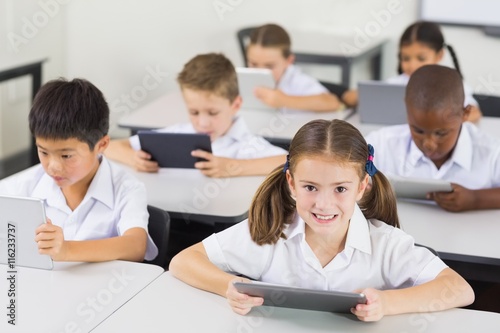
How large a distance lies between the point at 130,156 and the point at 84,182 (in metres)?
0.65

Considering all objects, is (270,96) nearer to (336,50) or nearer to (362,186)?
(336,50)

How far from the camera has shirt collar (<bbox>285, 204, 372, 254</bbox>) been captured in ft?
6.49

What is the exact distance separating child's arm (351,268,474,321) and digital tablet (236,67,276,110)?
6.42 ft

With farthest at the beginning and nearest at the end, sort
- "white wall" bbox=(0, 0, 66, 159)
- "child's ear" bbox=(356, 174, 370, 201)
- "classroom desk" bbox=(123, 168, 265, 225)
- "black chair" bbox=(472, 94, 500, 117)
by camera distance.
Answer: "white wall" bbox=(0, 0, 66, 159) → "black chair" bbox=(472, 94, 500, 117) → "classroom desk" bbox=(123, 168, 265, 225) → "child's ear" bbox=(356, 174, 370, 201)

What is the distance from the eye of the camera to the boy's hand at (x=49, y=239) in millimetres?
2039

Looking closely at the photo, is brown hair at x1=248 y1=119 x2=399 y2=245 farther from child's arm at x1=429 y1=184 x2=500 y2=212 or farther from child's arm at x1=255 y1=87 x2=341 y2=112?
child's arm at x1=255 y1=87 x2=341 y2=112

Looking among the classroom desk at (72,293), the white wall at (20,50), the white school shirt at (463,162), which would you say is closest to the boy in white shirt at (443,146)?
the white school shirt at (463,162)

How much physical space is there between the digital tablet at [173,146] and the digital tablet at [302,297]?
1076mm

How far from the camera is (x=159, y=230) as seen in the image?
2357 millimetres

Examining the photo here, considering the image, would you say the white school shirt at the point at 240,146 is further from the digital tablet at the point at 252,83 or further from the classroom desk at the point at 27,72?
the classroom desk at the point at 27,72

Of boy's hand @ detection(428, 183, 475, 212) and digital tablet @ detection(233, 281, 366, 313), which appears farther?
boy's hand @ detection(428, 183, 475, 212)

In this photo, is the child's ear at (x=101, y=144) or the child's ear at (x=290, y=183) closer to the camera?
the child's ear at (x=290, y=183)

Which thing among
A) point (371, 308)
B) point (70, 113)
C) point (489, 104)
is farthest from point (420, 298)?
A: point (489, 104)

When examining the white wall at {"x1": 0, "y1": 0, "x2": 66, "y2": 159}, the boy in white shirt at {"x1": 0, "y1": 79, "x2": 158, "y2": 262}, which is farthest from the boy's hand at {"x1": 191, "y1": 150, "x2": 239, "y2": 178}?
the white wall at {"x1": 0, "y1": 0, "x2": 66, "y2": 159}
